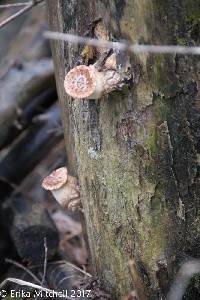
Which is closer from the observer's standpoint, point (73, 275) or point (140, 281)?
point (140, 281)

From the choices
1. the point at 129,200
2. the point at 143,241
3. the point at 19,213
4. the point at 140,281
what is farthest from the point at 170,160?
the point at 19,213

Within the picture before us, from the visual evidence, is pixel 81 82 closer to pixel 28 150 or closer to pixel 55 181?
pixel 55 181

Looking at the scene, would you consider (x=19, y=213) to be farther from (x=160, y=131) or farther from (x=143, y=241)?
(x=160, y=131)

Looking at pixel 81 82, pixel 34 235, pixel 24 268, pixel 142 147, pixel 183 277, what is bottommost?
pixel 24 268

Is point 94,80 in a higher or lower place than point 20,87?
higher

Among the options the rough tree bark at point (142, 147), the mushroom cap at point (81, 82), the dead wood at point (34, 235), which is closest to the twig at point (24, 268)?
the dead wood at point (34, 235)

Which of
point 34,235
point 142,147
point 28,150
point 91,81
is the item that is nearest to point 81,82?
point 91,81

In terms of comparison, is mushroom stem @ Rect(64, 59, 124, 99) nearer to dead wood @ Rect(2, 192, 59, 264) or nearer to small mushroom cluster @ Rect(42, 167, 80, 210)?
small mushroom cluster @ Rect(42, 167, 80, 210)

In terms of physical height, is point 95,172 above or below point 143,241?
above
